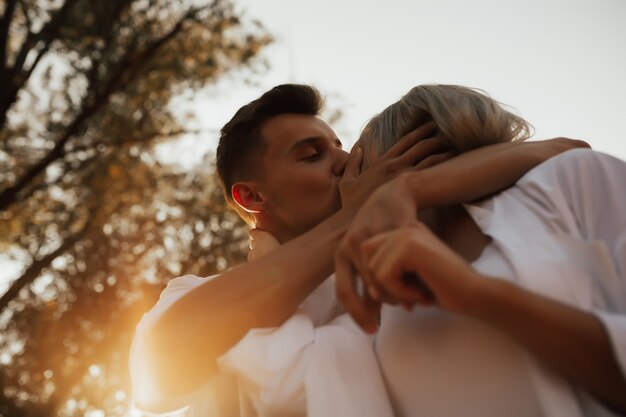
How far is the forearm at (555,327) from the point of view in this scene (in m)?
1.29

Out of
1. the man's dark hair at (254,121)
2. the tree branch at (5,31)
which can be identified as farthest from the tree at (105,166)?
the man's dark hair at (254,121)

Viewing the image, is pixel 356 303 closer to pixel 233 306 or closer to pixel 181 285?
pixel 233 306

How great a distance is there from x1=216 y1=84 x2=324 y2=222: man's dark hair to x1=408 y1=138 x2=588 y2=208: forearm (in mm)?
1841

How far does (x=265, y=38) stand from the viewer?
11250 millimetres

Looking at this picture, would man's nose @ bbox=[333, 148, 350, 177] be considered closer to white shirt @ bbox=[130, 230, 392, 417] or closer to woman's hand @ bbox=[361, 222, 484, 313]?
white shirt @ bbox=[130, 230, 392, 417]

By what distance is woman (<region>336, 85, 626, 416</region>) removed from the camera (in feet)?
4.29

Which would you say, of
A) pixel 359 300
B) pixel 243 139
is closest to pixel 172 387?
pixel 359 300

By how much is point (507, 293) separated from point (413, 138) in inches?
42.2

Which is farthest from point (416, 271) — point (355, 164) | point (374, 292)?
point (355, 164)

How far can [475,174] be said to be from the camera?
6.16 feet

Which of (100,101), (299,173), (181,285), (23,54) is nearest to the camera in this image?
(181,285)

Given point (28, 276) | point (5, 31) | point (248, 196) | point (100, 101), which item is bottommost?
point (28, 276)

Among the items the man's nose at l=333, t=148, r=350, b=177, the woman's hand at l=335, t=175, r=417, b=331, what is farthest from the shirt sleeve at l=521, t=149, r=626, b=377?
the man's nose at l=333, t=148, r=350, b=177

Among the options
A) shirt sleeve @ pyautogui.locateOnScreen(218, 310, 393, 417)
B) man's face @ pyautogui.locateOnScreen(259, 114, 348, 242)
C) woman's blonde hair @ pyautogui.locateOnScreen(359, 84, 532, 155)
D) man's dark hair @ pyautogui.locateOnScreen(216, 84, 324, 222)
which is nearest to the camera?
shirt sleeve @ pyautogui.locateOnScreen(218, 310, 393, 417)
